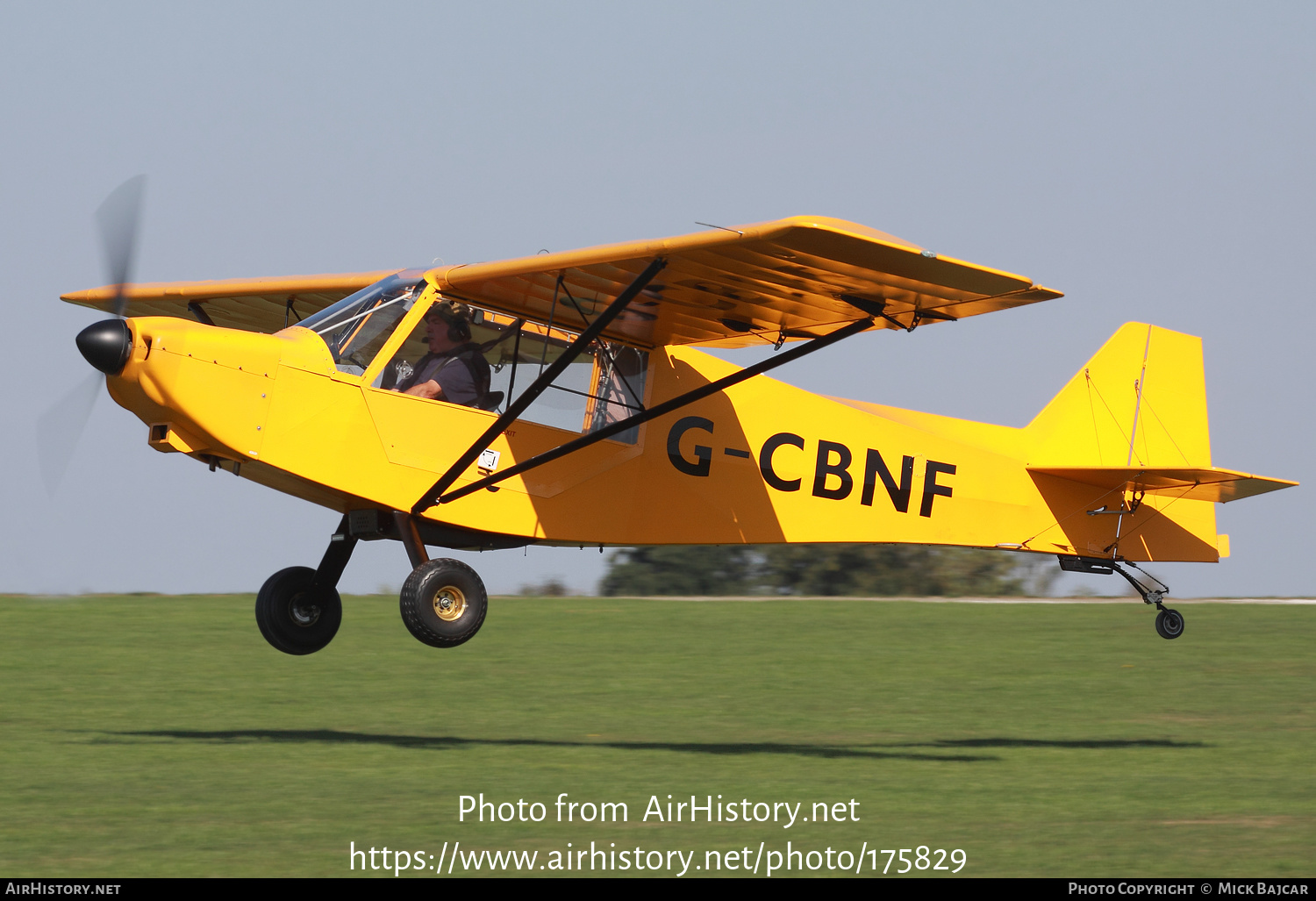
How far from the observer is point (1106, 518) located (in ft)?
43.6

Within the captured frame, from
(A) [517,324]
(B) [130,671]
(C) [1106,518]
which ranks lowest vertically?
(B) [130,671]

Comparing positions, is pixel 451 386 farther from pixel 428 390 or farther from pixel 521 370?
pixel 521 370

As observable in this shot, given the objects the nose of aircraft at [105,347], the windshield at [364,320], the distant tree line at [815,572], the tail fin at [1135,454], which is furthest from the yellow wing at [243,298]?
the distant tree line at [815,572]

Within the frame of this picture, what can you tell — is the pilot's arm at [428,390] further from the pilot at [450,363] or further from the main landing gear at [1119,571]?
the main landing gear at [1119,571]

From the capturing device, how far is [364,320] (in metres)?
9.94

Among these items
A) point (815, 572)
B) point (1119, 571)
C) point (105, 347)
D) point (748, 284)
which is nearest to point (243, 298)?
point (105, 347)

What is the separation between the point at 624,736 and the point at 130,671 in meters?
6.31

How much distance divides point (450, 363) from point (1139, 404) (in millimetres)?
7181

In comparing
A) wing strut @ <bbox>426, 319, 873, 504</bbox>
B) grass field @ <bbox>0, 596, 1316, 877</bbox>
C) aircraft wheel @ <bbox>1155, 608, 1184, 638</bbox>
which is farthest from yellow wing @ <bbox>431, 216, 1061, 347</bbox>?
aircraft wheel @ <bbox>1155, 608, 1184, 638</bbox>

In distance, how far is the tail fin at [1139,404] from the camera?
1375 centimetres

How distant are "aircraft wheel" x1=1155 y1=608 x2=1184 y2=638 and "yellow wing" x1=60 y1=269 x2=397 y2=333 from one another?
304 inches

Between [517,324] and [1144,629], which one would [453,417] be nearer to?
[517,324]

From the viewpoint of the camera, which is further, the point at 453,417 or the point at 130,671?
the point at 130,671

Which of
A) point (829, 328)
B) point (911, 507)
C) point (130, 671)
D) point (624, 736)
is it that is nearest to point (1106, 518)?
point (911, 507)
